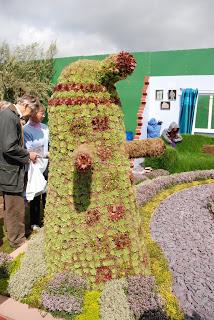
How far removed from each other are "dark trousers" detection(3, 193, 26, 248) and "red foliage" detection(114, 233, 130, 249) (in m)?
2.05

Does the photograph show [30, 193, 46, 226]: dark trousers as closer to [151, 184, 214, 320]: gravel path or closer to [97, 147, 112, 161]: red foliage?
[151, 184, 214, 320]: gravel path

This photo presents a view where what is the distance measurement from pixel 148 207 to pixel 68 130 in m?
3.20

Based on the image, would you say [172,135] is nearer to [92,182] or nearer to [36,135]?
[36,135]

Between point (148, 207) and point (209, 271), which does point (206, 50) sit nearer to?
point (148, 207)

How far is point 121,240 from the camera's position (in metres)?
3.26

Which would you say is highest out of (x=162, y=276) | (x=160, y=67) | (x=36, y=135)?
(x=160, y=67)

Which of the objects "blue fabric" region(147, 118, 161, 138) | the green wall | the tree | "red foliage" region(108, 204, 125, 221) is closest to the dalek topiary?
"red foliage" region(108, 204, 125, 221)

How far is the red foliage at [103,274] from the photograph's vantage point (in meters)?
3.26

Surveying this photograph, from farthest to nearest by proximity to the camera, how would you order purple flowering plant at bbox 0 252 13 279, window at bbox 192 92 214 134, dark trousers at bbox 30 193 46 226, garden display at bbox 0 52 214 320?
window at bbox 192 92 214 134, dark trousers at bbox 30 193 46 226, purple flowering plant at bbox 0 252 13 279, garden display at bbox 0 52 214 320

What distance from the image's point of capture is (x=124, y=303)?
296 cm

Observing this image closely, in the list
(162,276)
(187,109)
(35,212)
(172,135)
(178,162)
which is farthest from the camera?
(187,109)

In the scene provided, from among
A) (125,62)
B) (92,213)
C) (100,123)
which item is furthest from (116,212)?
(125,62)

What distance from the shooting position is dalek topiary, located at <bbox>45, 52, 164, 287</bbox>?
315 cm

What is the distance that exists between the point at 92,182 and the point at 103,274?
2.86 feet
